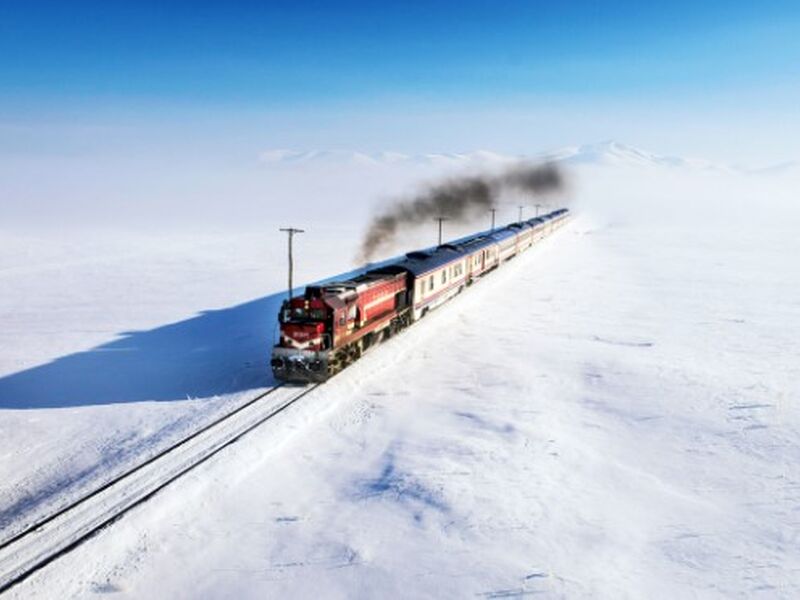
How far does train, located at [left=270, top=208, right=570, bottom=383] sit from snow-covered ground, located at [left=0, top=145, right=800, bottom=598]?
0.93 m

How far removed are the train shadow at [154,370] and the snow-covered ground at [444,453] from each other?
0.46ft

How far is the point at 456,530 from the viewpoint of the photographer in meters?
12.9

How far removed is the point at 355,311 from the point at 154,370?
9.07 m

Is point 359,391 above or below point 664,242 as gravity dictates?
below

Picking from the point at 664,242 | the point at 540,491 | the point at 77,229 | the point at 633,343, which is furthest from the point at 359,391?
the point at 77,229

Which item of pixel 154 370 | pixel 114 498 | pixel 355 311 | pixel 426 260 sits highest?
pixel 426 260

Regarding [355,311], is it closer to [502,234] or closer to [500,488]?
[500,488]

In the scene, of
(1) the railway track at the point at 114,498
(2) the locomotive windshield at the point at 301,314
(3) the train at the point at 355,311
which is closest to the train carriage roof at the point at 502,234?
(3) the train at the point at 355,311

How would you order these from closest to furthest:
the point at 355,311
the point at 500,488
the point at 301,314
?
the point at 500,488 → the point at 301,314 → the point at 355,311

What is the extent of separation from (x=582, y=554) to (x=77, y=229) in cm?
10631

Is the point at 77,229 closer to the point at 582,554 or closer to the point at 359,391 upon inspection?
the point at 359,391

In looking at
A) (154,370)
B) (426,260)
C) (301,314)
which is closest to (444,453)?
(301,314)

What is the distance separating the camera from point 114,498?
555 inches

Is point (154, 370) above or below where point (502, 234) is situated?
below
